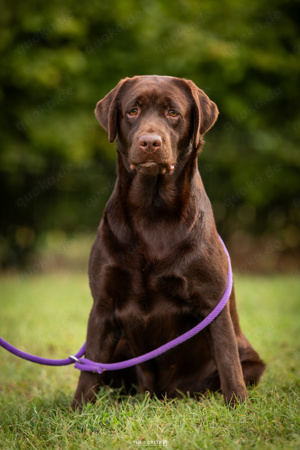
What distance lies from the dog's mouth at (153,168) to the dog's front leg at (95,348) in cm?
81

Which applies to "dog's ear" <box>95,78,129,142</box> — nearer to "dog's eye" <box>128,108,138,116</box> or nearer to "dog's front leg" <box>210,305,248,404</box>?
"dog's eye" <box>128,108,138,116</box>

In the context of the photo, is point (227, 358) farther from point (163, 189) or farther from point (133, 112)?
point (133, 112)

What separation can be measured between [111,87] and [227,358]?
28.7 ft

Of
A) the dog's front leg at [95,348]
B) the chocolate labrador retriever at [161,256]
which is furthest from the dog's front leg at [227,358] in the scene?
the dog's front leg at [95,348]

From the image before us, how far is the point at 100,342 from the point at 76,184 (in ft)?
30.5

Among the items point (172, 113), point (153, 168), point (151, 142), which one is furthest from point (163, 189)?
point (172, 113)

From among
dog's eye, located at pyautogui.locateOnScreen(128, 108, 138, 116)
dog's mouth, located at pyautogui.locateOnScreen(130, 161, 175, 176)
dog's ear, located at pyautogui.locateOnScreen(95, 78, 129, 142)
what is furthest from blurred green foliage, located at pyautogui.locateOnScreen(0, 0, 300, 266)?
dog's mouth, located at pyautogui.locateOnScreen(130, 161, 175, 176)

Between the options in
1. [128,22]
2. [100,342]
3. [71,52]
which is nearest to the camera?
[100,342]

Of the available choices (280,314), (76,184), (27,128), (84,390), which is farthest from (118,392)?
(76,184)

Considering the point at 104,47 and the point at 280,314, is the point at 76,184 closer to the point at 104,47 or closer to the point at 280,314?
the point at 104,47

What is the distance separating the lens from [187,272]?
107 inches

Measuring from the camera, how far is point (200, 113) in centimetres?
298

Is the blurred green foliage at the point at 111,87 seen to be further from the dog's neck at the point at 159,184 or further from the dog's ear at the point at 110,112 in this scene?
the dog's neck at the point at 159,184

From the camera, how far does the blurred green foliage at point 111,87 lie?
10.0m
